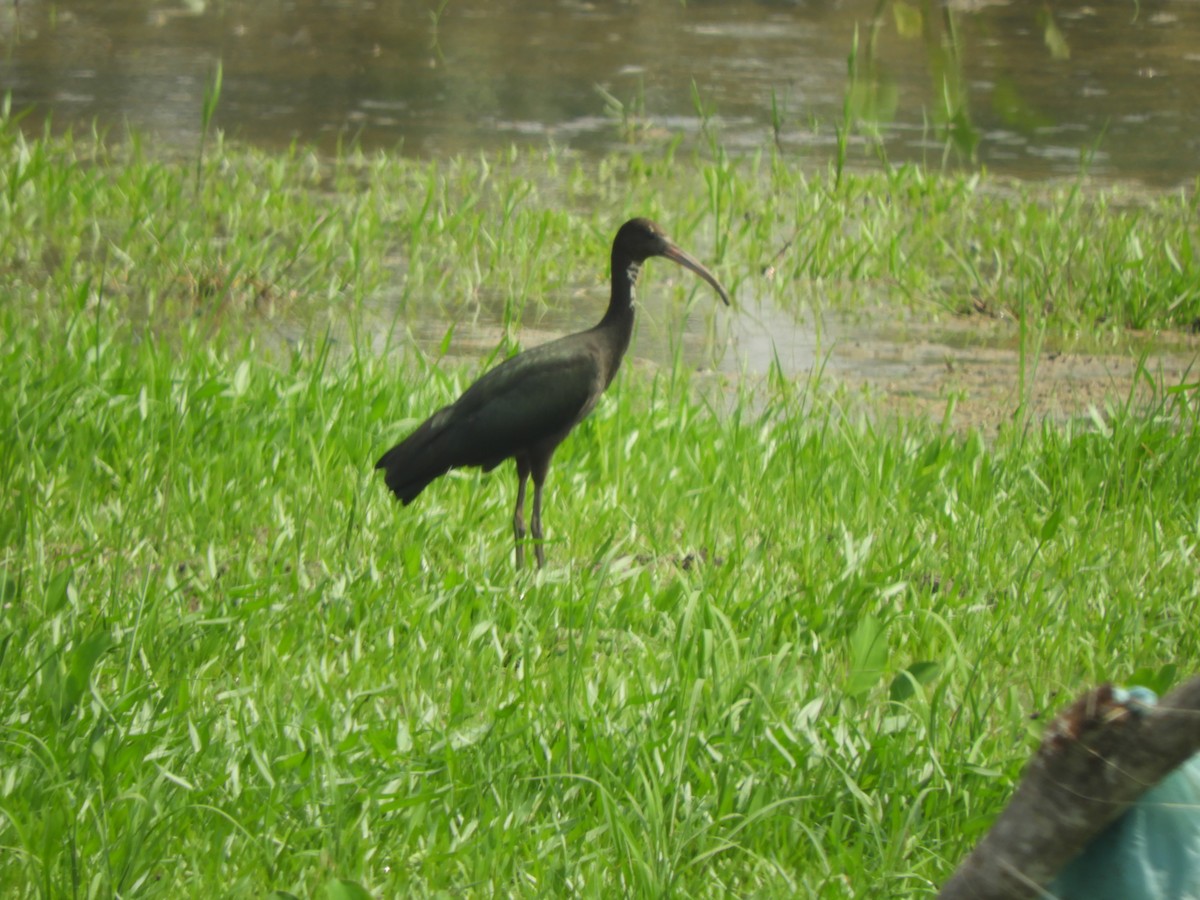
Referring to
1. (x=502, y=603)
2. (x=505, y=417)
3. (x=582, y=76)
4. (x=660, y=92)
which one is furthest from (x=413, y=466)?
(x=582, y=76)

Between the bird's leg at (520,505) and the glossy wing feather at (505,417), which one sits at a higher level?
the glossy wing feather at (505,417)

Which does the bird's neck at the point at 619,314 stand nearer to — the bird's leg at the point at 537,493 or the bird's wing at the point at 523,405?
the bird's wing at the point at 523,405

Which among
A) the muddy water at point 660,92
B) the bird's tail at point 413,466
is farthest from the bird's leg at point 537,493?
the muddy water at point 660,92

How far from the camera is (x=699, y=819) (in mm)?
2943

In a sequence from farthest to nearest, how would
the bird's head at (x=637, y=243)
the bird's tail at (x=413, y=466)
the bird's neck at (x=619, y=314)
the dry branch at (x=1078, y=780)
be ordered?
the bird's head at (x=637, y=243)
the bird's neck at (x=619, y=314)
the bird's tail at (x=413, y=466)
the dry branch at (x=1078, y=780)

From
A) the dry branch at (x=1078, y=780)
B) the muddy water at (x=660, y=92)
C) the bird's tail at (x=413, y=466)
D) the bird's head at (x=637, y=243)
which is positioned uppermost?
the dry branch at (x=1078, y=780)

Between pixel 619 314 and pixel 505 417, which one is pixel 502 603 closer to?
pixel 505 417

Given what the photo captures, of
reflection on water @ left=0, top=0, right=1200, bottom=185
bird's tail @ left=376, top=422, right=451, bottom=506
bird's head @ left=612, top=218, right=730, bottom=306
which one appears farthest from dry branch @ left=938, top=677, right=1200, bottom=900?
reflection on water @ left=0, top=0, right=1200, bottom=185

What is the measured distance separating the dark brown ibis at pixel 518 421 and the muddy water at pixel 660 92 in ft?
6.64

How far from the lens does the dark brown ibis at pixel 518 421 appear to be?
4359mm

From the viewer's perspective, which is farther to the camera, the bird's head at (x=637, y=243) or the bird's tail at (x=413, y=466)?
the bird's head at (x=637, y=243)

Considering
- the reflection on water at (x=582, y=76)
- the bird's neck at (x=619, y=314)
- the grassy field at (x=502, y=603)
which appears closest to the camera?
the grassy field at (x=502, y=603)

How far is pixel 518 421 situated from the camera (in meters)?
4.38

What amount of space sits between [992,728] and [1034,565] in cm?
109
